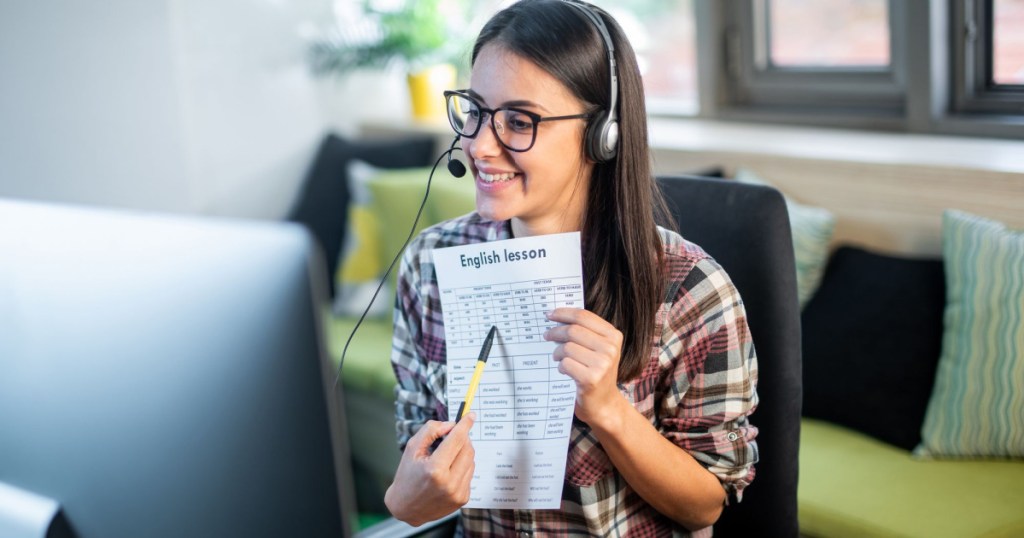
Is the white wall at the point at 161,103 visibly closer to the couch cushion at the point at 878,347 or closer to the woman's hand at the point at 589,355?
the couch cushion at the point at 878,347

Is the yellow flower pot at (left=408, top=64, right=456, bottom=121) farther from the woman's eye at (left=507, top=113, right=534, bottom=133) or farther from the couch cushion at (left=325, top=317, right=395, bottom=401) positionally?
the woman's eye at (left=507, top=113, right=534, bottom=133)

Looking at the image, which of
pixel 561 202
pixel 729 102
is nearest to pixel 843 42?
pixel 729 102

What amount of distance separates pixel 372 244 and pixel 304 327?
2506mm

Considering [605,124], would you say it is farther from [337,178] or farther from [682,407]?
[337,178]

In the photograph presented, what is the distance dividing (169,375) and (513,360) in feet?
1.45

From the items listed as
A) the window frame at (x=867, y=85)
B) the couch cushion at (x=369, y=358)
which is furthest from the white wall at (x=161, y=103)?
the window frame at (x=867, y=85)

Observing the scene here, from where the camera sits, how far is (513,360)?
1.01 meters

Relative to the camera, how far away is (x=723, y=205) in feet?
3.94

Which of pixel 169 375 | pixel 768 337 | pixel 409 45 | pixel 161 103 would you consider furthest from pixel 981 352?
pixel 161 103

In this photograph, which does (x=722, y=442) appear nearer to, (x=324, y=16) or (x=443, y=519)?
(x=443, y=519)

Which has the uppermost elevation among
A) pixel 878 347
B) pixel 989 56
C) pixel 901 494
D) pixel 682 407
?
pixel 989 56

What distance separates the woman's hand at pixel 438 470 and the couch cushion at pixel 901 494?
0.81m

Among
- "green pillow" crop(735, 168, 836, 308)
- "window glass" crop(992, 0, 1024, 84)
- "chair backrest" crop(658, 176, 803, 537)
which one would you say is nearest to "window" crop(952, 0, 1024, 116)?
"window glass" crop(992, 0, 1024, 84)

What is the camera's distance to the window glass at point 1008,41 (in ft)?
7.19
